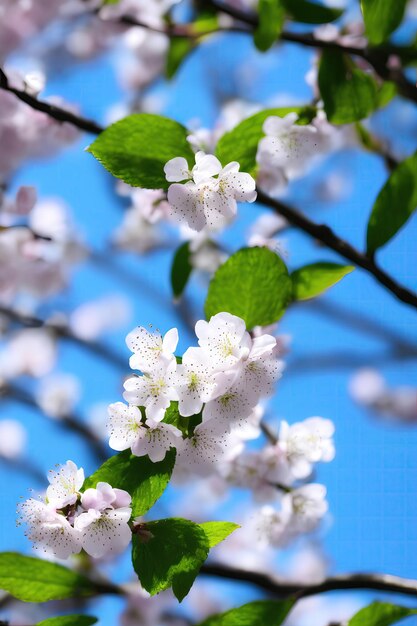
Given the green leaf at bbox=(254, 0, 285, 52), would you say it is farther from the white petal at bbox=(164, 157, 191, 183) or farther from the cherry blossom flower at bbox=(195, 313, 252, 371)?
the cherry blossom flower at bbox=(195, 313, 252, 371)

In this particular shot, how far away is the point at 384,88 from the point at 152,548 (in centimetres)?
81

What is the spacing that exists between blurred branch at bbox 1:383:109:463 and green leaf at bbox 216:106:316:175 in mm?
1286

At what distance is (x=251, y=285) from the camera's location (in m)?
0.94

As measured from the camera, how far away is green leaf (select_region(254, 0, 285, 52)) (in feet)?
3.79

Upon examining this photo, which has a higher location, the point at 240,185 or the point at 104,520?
the point at 240,185

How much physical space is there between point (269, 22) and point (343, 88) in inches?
6.1

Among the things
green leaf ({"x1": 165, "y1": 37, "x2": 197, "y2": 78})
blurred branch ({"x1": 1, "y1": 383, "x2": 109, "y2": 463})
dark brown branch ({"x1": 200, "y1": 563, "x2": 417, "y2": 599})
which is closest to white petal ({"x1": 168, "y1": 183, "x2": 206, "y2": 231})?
dark brown branch ({"x1": 200, "y1": 563, "x2": 417, "y2": 599})

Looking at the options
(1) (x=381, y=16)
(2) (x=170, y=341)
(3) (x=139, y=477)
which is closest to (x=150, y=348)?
(2) (x=170, y=341)

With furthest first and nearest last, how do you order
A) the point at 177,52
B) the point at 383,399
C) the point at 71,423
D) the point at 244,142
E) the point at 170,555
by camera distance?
the point at 383,399 < the point at 71,423 < the point at 177,52 < the point at 244,142 < the point at 170,555

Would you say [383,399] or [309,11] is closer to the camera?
[309,11]

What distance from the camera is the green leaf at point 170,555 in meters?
0.77

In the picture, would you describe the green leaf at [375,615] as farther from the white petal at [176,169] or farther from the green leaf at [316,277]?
the white petal at [176,169]

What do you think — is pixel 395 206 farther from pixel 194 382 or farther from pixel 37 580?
pixel 37 580

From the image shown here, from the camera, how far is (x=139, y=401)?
2.74 ft
